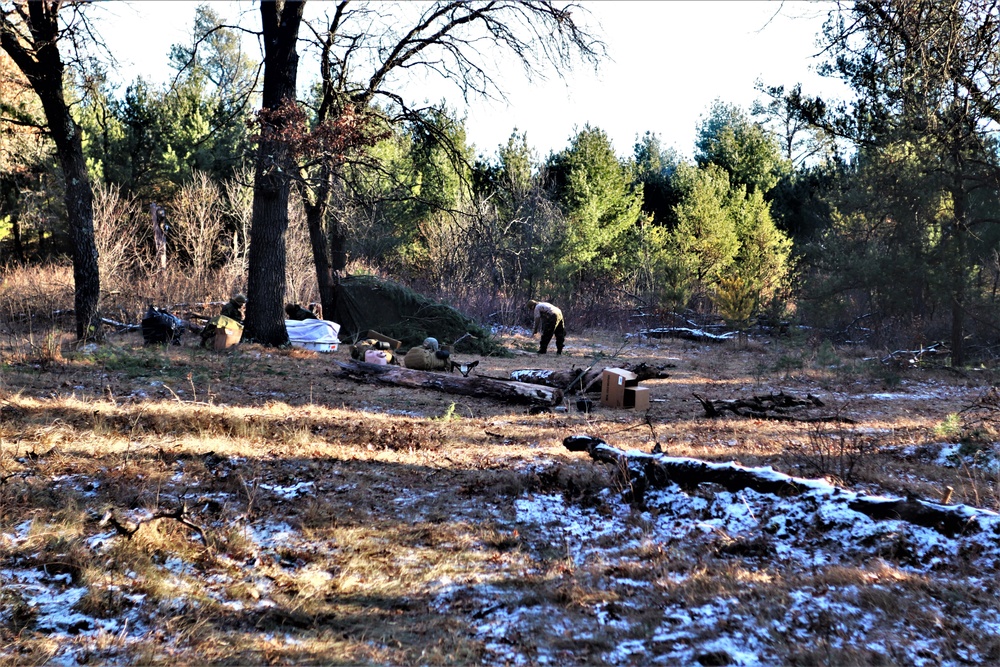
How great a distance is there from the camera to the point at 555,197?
1439 inches

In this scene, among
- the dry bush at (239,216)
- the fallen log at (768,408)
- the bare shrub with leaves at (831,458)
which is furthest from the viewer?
the dry bush at (239,216)

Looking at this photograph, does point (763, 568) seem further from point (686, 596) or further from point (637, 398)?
point (637, 398)

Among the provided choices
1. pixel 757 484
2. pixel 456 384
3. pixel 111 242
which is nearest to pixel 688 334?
pixel 456 384

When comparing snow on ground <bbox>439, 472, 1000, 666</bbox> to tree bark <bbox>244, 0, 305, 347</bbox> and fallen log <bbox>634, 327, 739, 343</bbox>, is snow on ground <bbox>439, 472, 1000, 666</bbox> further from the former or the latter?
fallen log <bbox>634, 327, 739, 343</bbox>

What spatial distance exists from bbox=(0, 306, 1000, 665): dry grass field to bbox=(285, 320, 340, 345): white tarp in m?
6.84

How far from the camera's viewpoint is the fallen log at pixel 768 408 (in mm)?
8846

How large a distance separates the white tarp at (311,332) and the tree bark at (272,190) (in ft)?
3.70

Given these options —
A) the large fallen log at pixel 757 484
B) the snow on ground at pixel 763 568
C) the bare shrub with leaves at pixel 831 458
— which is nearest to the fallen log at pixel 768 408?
the bare shrub with leaves at pixel 831 458

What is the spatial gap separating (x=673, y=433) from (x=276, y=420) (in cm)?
412

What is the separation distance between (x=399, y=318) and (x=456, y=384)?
738 cm

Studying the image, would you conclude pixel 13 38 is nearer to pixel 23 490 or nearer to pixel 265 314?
pixel 265 314

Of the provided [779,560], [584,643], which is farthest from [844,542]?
[584,643]

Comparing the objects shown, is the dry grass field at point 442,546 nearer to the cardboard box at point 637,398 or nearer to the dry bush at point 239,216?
the cardboard box at point 637,398

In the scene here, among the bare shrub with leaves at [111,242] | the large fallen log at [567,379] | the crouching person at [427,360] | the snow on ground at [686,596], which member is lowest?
the snow on ground at [686,596]
